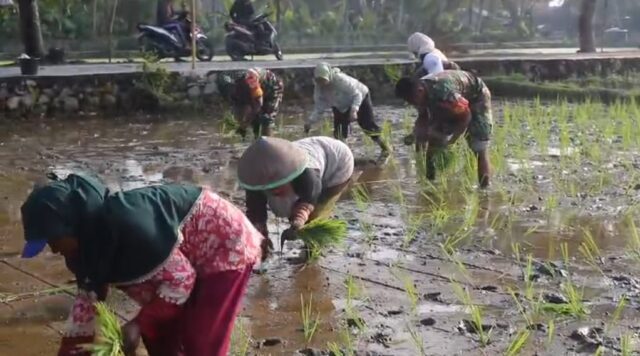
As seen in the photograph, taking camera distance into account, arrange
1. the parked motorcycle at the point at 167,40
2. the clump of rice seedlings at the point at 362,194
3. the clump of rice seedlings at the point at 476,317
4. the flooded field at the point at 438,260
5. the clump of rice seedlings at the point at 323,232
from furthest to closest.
Answer: the parked motorcycle at the point at 167,40 < the clump of rice seedlings at the point at 362,194 < the clump of rice seedlings at the point at 323,232 < the flooded field at the point at 438,260 < the clump of rice seedlings at the point at 476,317

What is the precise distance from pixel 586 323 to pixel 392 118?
8321 millimetres

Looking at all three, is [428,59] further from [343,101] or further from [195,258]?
[195,258]

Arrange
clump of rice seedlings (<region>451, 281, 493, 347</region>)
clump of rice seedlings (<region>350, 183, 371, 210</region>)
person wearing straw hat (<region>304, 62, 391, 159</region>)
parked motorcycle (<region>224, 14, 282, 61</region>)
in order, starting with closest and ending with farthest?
clump of rice seedlings (<region>451, 281, 493, 347</region>) → clump of rice seedlings (<region>350, 183, 371, 210</region>) → person wearing straw hat (<region>304, 62, 391, 159</region>) → parked motorcycle (<region>224, 14, 282, 61</region>)

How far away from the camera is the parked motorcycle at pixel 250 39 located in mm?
17156

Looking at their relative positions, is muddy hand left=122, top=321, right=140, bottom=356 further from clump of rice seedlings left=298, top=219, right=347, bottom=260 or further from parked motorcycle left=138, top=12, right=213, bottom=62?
parked motorcycle left=138, top=12, right=213, bottom=62

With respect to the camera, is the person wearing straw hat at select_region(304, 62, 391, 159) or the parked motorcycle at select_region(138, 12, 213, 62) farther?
the parked motorcycle at select_region(138, 12, 213, 62)

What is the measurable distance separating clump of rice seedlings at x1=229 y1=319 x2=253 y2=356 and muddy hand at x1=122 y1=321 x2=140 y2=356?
2.58ft

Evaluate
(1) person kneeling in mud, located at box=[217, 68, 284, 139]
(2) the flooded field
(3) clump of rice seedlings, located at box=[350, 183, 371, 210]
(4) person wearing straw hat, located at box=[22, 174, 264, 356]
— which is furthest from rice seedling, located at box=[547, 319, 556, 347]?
(1) person kneeling in mud, located at box=[217, 68, 284, 139]

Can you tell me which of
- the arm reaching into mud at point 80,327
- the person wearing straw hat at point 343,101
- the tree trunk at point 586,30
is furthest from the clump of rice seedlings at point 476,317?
the tree trunk at point 586,30

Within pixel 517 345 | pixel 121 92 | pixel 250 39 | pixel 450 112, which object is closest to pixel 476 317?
pixel 517 345

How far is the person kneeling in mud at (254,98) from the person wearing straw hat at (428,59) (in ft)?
4.13

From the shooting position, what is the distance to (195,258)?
115 inches

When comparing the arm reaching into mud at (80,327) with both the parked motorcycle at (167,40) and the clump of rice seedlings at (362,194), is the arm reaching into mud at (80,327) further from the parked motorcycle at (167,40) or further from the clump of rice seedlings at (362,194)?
the parked motorcycle at (167,40)

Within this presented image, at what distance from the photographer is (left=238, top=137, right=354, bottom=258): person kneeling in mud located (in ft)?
12.3
